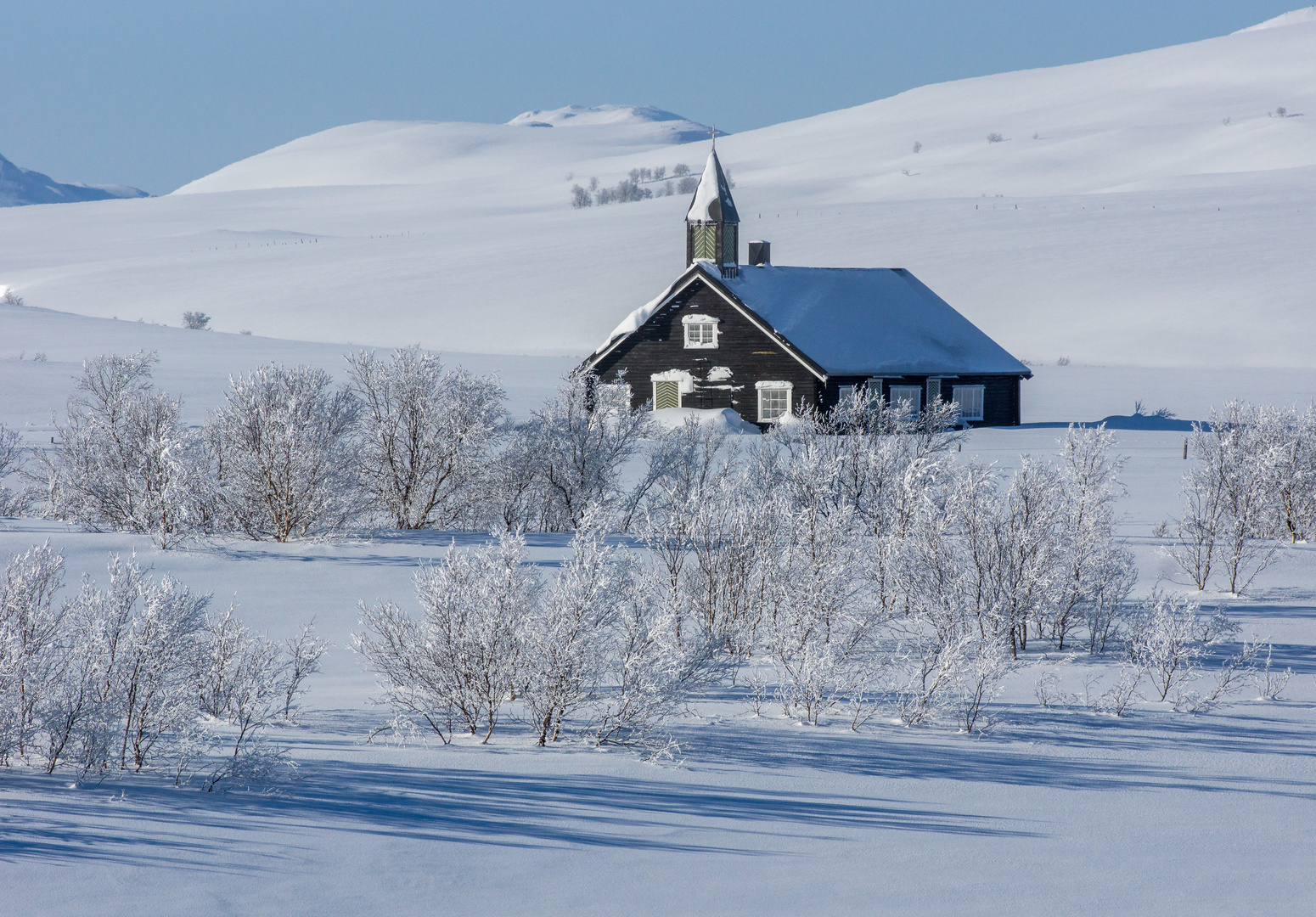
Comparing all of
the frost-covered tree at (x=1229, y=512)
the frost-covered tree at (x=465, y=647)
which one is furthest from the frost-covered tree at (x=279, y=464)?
the frost-covered tree at (x=1229, y=512)

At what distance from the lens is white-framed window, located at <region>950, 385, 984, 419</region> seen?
115ft

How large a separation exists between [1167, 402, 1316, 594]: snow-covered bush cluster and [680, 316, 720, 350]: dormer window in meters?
16.0

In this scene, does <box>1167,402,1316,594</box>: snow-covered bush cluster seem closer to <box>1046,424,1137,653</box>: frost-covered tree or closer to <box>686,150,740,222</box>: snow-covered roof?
<box>1046,424,1137,653</box>: frost-covered tree

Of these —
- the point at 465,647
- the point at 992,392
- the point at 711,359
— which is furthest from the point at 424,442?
the point at 992,392

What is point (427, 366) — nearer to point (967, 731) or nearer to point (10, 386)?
point (967, 731)

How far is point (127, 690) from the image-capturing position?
7383 millimetres

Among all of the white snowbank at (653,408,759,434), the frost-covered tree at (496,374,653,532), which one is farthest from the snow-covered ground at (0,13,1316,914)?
the white snowbank at (653,408,759,434)

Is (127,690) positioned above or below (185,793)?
above

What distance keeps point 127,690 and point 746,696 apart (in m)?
4.95

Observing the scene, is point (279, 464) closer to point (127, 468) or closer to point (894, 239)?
point (127, 468)

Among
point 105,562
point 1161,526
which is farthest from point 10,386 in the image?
point 1161,526

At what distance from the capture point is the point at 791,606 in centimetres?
1107

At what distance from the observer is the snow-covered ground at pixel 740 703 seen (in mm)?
6242

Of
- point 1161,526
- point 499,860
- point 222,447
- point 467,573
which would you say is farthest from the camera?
point 1161,526
